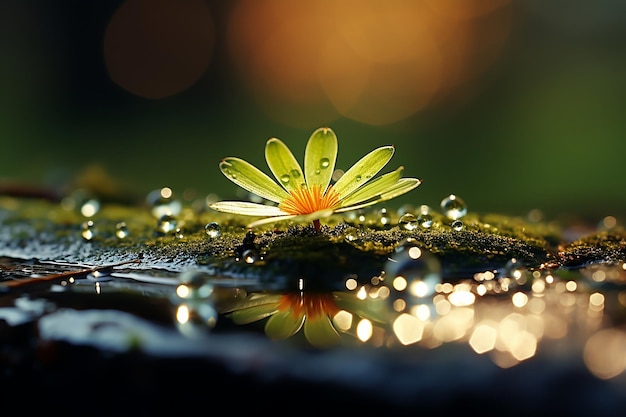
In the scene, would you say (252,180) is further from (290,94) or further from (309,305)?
(290,94)

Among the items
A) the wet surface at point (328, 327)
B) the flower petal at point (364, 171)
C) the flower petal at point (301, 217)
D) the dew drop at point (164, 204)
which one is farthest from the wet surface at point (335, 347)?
the dew drop at point (164, 204)

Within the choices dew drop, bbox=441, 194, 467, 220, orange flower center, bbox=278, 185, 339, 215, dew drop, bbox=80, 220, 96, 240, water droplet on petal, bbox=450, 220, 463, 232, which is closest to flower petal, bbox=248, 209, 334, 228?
orange flower center, bbox=278, 185, 339, 215

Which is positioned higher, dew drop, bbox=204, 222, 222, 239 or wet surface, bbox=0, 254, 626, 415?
dew drop, bbox=204, 222, 222, 239

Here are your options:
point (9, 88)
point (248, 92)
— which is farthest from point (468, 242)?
point (9, 88)

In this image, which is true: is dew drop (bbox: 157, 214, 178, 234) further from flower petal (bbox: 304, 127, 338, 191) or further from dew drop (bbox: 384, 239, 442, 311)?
dew drop (bbox: 384, 239, 442, 311)

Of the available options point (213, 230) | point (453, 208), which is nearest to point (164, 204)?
point (213, 230)

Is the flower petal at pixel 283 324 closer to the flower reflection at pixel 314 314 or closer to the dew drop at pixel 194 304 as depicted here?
the flower reflection at pixel 314 314

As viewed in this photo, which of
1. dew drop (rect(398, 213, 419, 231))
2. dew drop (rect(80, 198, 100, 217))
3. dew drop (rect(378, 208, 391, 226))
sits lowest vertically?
dew drop (rect(398, 213, 419, 231))
